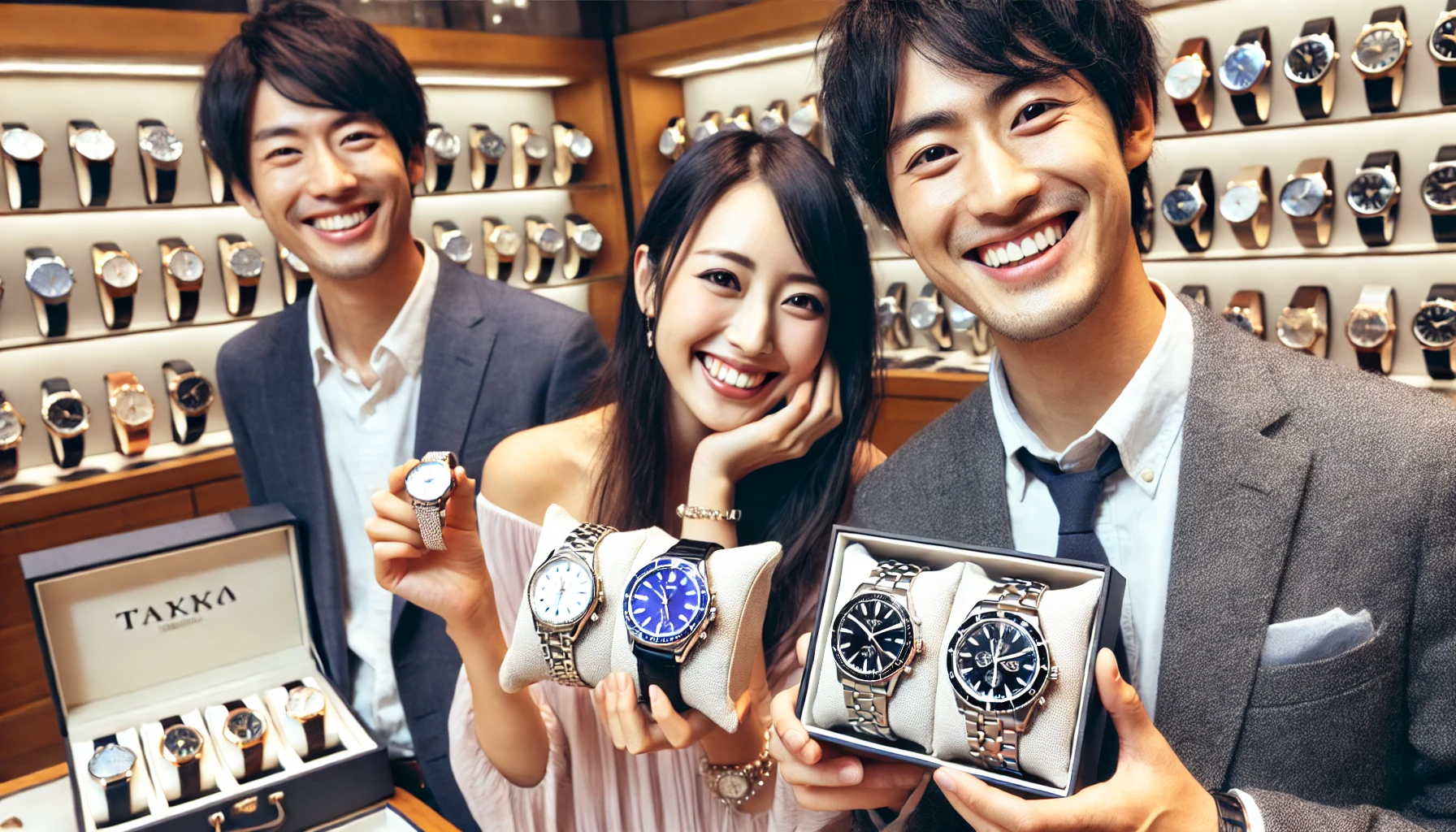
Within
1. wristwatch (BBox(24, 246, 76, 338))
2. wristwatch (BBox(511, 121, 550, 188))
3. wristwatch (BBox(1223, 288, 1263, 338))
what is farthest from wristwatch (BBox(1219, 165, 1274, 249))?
wristwatch (BBox(24, 246, 76, 338))

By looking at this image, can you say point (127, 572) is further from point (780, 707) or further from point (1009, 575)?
point (1009, 575)

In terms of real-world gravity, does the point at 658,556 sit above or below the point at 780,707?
above

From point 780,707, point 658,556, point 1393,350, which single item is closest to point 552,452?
point 658,556

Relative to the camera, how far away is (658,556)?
4.06 feet

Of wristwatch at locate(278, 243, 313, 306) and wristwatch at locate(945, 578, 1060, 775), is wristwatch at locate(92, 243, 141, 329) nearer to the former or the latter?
wristwatch at locate(278, 243, 313, 306)

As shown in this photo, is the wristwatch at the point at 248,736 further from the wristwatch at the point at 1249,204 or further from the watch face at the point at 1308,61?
the watch face at the point at 1308,61

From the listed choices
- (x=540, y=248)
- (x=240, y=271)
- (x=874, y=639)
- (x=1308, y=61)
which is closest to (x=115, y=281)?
(x=240, y=271)

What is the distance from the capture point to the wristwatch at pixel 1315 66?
10.3 feet

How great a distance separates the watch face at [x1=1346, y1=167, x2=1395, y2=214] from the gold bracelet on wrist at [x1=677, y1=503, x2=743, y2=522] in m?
2.71

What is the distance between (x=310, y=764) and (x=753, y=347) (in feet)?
3.18

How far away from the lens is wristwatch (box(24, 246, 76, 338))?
12.1 ft

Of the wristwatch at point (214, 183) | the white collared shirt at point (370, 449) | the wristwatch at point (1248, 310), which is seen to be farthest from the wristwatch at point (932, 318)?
the wristwatch at point (214, 183)

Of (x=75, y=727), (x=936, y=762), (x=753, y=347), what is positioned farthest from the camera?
(x=75, y=727)

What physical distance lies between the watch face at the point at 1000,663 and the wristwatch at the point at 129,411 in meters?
3.86
